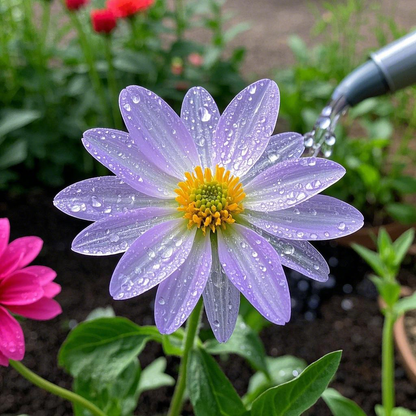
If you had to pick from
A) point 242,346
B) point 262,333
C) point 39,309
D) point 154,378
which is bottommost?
point 262,333

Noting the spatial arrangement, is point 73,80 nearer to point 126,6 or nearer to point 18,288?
point 126,6

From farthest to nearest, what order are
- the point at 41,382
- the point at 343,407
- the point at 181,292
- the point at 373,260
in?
1. the point at 373,260
2. the point at 343,407
3. the point at 41,382
4. the point at 181,292

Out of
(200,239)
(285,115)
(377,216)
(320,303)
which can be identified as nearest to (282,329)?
(320,303)

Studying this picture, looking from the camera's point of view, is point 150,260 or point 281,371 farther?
point 281,371

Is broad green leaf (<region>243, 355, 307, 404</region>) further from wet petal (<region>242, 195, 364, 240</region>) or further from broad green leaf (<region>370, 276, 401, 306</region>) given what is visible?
wet petal (<region>242, 195, 364, 240</region>)

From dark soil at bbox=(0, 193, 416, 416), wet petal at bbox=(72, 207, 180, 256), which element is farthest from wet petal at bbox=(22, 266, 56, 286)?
dark soil at bbox=(0, 193, 416, 416)

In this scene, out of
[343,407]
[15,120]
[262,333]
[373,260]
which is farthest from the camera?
[15,120]

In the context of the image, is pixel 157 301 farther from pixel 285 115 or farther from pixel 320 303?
pixel 285 115

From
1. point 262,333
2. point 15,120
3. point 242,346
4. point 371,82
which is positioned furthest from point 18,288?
point 15,120
